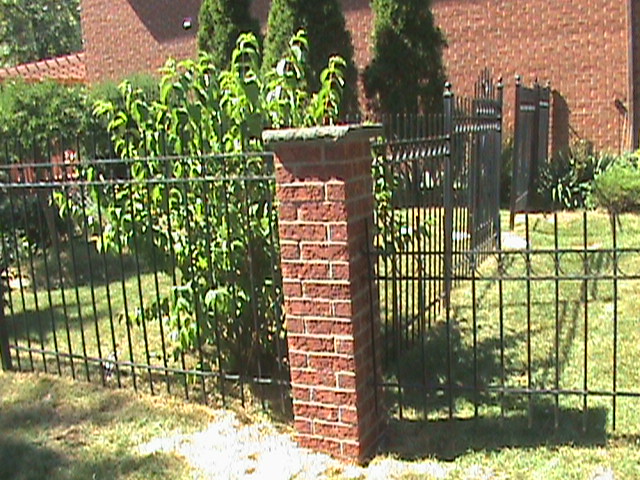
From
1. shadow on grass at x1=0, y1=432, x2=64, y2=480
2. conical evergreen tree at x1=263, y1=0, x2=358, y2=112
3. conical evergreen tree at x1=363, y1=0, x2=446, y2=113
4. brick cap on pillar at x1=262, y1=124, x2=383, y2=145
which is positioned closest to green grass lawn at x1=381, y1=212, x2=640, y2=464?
brick cap on pillar at x1=262, y1=124, x2=383, y2=145

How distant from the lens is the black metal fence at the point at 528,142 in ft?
28.9

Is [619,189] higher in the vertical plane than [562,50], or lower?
lower

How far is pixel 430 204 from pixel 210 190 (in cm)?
182

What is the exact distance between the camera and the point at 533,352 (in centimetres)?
482

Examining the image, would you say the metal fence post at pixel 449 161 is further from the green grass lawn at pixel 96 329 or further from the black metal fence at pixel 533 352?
the green grass lawn at pixel 96 329

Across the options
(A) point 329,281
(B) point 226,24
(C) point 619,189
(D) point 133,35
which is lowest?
(C) point 619,189

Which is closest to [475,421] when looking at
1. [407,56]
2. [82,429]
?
[82,429]

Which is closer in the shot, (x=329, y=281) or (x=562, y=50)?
(x=329, y=281)

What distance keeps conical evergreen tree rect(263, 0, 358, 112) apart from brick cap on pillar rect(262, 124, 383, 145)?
7483 mm

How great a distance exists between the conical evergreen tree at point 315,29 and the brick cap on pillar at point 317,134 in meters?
7.48

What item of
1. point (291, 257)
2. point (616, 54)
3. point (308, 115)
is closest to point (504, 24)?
point (616, 54)

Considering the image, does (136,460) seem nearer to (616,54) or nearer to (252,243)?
(252,243)

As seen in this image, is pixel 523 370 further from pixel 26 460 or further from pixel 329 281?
pixel 26 460

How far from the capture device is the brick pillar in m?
3.31
